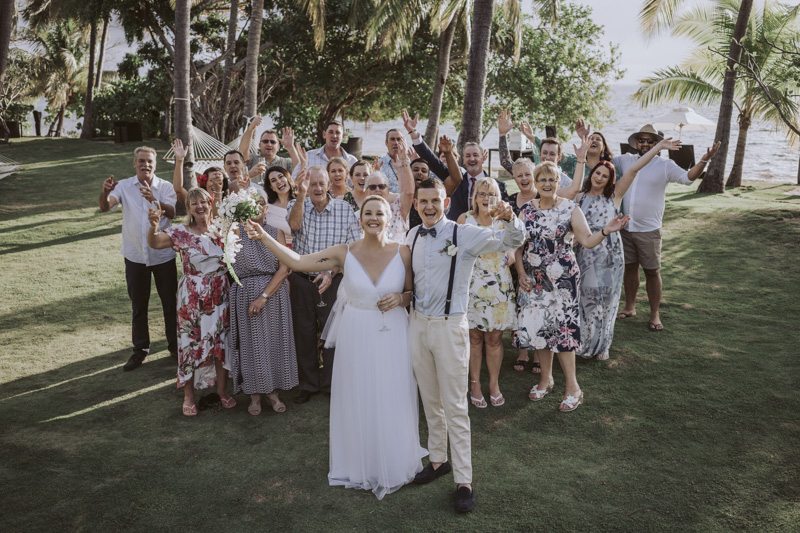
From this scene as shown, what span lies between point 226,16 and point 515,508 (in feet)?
91.0

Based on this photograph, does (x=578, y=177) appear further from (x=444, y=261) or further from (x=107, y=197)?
(x=107, y=197)

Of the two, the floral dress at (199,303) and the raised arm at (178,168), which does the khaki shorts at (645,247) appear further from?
the raised arm at (178,168)

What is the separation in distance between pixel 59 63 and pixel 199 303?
126 feet

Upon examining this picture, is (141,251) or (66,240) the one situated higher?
(141,251)

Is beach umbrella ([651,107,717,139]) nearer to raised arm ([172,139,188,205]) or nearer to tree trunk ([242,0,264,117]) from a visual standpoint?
tree trunk ([242,0,264,117])

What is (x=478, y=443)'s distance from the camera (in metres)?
4.68

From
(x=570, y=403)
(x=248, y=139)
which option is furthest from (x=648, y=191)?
(x=248, y=139)

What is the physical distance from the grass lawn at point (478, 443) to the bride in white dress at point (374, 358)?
0.79 feet

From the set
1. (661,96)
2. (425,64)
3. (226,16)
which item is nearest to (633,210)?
(661,96)

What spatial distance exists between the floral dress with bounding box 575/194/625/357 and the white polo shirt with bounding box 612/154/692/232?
3.50 feet

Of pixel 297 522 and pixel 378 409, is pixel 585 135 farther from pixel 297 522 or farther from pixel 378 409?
pixel 297 522

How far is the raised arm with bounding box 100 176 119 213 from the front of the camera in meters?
5.79

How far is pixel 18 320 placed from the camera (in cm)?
754

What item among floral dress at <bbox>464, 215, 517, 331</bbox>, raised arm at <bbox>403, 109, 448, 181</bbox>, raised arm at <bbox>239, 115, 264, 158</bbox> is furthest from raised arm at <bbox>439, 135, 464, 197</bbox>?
raised arm at <bbox>239, 115, 264, 158</bbox>
